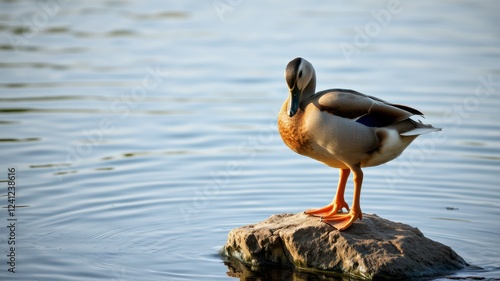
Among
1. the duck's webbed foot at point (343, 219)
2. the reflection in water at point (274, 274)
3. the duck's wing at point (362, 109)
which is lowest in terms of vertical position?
the reflection in water at point (274, 274)

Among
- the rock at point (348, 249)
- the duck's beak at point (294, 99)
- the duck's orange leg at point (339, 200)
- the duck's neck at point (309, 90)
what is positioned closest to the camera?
the rock at point (348, 249)

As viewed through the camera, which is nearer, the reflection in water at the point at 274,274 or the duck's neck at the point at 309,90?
the reflection in water at the point at 274,274

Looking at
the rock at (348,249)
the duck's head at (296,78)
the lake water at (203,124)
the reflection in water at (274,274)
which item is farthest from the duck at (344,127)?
the lake water at (203,124)

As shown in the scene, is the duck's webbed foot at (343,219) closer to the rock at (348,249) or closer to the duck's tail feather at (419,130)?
the rock at (348,249)

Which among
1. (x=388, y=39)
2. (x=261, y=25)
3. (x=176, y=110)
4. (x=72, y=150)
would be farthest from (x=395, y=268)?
(x=261, y=25)

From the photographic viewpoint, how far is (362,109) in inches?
310

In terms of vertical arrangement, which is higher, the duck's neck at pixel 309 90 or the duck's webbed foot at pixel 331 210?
the duck's neck at pixel 309 90

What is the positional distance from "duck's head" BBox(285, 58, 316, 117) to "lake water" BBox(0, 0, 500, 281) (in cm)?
168

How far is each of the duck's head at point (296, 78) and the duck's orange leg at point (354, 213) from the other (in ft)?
2.62

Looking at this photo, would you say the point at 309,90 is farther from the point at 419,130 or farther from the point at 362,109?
the point at 419,130

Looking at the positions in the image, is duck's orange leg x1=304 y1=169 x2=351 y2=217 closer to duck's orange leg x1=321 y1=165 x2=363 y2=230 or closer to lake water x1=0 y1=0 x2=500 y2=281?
duck's orange leg x1=321 y1=165 x2=363 y2=230

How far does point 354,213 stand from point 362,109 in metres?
0.96

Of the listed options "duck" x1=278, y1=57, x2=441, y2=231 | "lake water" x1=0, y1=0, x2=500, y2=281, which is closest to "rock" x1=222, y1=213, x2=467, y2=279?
"duck" x1=278, y1=57, x2=441, y2=231

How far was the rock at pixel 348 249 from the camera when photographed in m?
7.76
